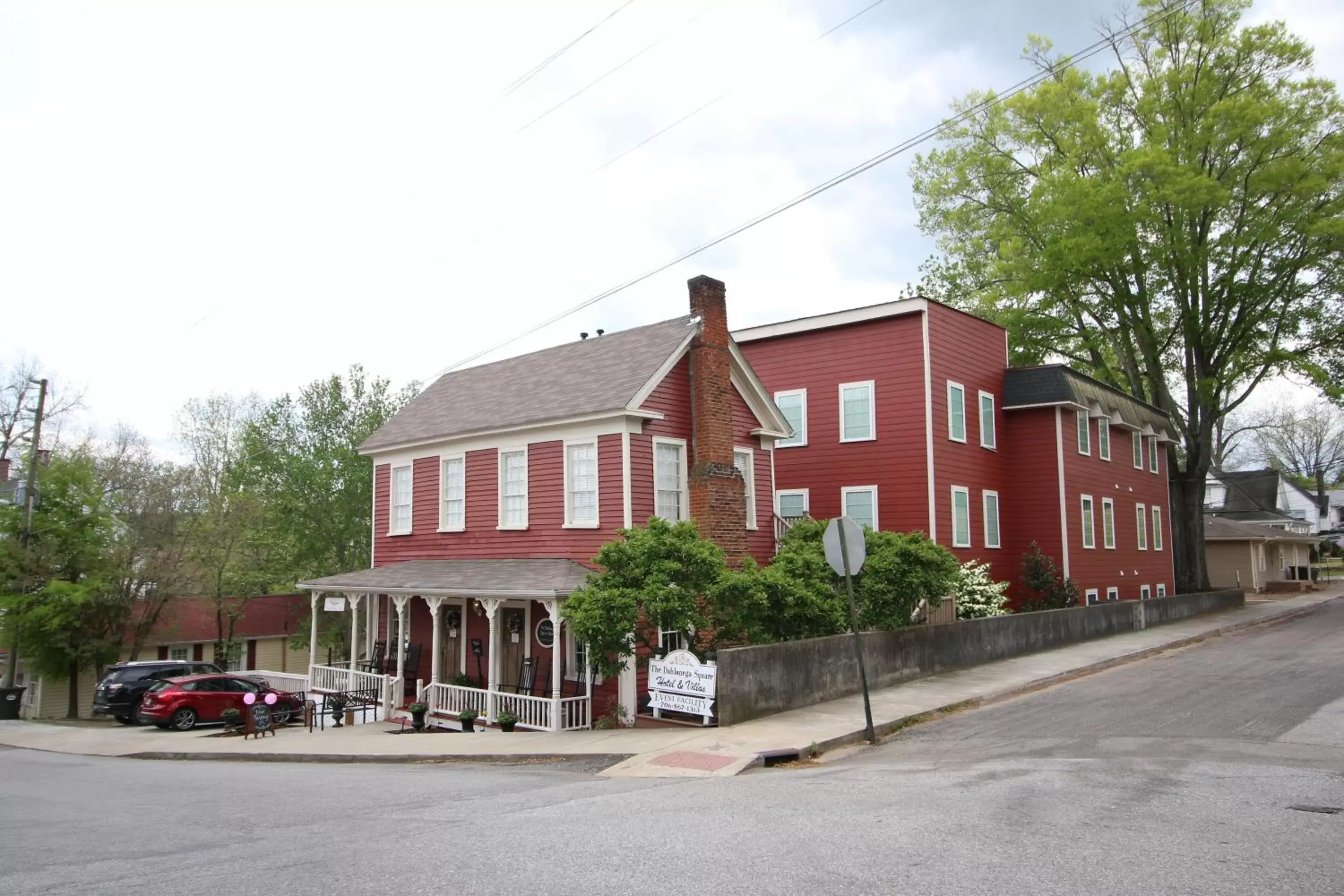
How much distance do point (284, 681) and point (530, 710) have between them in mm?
11102

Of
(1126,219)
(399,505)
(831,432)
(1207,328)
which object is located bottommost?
(399,505)

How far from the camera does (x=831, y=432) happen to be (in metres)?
27.0

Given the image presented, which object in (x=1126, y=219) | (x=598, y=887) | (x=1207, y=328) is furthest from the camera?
(x=1207, y=328)

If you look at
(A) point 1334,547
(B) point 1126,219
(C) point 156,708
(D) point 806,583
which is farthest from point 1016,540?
(A) point 1334,547

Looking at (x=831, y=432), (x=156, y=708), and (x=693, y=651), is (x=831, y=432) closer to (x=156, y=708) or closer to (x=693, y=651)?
(x=693, y=651)

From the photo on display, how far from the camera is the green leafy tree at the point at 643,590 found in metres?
15.1

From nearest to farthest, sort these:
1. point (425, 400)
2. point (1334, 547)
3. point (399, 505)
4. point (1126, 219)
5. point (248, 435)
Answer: point (399, 505) → point (425, 400) → point (1126, 219) → point (248, 435) → point (1334, 547)

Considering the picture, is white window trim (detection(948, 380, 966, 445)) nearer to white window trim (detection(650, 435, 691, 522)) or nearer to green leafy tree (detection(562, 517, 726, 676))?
white window trim (detection(650, 435, 691, 522))

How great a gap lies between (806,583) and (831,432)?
33.1 feet

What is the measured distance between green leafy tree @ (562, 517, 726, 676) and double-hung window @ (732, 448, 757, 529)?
216 inches

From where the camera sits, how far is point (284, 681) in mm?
25734

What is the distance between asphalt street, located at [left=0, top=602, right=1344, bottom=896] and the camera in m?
6.18

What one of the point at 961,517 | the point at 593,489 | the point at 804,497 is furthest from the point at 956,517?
the point at 593,489

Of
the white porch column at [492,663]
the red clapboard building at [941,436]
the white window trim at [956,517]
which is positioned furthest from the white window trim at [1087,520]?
the white porch column at [492,663]
